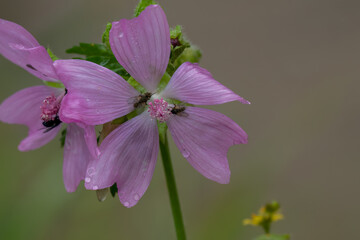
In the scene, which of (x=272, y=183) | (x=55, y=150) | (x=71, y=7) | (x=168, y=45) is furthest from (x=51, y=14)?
(x=168, y=45)

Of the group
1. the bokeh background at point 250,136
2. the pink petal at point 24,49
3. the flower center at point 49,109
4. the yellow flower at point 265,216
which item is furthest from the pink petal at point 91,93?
the bokeh background at point 250,136

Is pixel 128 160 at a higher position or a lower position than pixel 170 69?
lower

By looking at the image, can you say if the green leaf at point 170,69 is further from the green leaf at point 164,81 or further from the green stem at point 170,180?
the green stem at point 170,180

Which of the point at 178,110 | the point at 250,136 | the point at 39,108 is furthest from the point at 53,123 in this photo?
the point at 250,136

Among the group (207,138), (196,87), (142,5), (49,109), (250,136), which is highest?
(142,5)

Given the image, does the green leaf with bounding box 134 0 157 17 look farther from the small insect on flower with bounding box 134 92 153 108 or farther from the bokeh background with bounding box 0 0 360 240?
the bokeh background with bounding box 0 0 360 240

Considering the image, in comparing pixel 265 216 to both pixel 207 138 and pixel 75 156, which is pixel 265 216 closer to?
pixel 207 138

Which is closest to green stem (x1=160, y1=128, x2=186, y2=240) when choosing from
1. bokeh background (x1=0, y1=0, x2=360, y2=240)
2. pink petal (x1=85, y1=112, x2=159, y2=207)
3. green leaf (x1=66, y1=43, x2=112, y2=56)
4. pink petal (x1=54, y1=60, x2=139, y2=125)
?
pink petal (x1=85, y1=112, x2=159, y2=207)
